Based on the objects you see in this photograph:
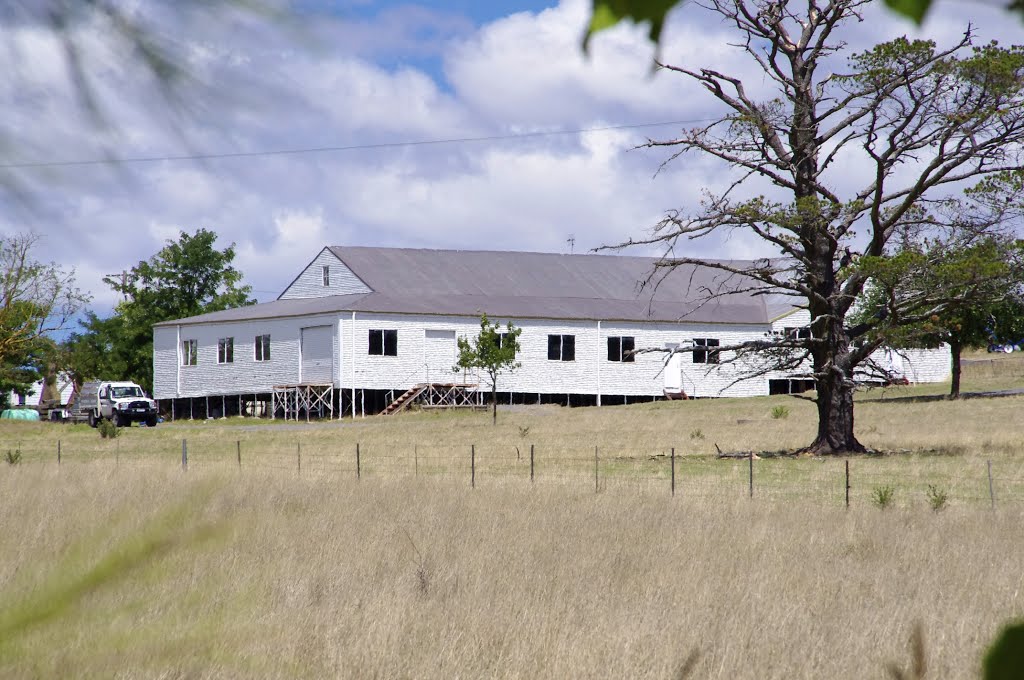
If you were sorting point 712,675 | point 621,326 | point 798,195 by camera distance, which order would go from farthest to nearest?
point 621,326 < point 798,195 < point 712,675

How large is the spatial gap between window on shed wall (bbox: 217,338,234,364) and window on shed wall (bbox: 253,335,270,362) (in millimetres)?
1735

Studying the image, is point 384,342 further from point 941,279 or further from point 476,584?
point 476,584

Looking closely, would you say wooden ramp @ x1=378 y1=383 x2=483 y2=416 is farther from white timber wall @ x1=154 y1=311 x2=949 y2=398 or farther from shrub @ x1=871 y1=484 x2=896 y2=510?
shrub @ x1=871 y1=484 x2=896 y2=510

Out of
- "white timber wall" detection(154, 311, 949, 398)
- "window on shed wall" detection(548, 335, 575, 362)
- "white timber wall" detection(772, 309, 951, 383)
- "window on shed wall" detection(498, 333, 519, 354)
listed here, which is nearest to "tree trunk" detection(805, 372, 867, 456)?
"white timber wall" detection(154, 311, 949, 398)

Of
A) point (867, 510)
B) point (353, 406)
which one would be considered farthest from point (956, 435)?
point (353, 406)

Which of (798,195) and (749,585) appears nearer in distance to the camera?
(749,585)

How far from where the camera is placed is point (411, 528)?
13.8 meters

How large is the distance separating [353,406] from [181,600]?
160 ft

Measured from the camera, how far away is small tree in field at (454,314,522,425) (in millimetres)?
48469

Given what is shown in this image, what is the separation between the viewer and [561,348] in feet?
178

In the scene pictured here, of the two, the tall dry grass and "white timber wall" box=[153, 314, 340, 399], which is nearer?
the tall dry grass

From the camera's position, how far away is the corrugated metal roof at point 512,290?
2094 inches

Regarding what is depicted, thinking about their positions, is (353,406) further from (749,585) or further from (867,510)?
(749,585)

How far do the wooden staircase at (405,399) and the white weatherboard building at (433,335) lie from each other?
0.36 m
